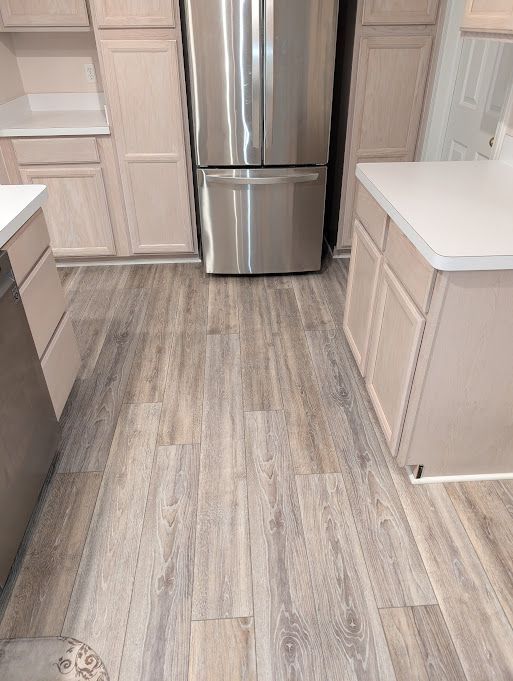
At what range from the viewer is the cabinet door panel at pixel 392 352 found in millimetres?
1488

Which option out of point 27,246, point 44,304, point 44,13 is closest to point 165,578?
point 44,304

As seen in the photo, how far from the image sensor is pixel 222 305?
288 centimetres

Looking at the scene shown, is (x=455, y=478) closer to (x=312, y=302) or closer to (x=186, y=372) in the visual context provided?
(x=186, y=372)

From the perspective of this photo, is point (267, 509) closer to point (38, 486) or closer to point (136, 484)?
point (136, 484)

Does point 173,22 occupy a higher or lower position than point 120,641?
higher

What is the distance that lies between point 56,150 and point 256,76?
4.11 feet

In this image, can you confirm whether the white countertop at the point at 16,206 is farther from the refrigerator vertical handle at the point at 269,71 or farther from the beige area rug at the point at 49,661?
the refrigerator vertical handle at the point at 269,71

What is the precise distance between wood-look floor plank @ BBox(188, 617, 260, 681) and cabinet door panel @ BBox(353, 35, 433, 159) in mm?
2640

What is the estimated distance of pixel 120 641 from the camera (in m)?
1.29

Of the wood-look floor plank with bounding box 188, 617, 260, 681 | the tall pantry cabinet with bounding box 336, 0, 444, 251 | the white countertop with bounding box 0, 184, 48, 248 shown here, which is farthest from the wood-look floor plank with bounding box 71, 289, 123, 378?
the tall pantry cabinet with bounding box 336, 0, 444, 251

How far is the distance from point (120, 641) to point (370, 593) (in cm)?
70

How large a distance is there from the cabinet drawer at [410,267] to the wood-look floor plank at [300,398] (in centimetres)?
72

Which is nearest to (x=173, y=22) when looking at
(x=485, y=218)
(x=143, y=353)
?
(x=143, y=353)

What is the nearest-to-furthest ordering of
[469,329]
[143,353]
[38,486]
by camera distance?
[469,329]
[38,486]
[143,353]
